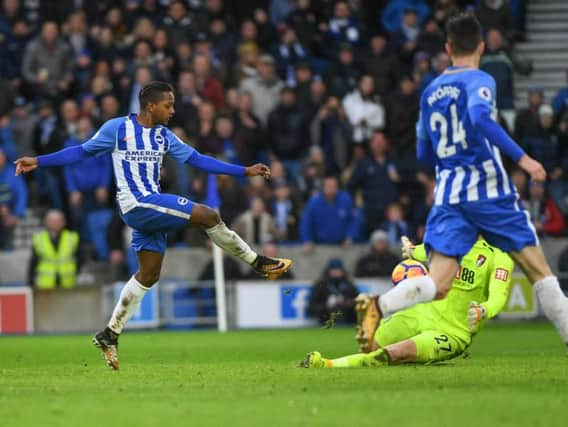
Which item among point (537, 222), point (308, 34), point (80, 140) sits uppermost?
point (308, 34)

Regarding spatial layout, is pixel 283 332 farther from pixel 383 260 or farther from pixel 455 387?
pixel 455 387

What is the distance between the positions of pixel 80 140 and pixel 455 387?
A: 43.7ft

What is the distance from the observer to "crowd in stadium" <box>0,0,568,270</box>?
72.9ft

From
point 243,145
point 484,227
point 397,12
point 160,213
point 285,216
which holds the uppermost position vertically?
point 397,12

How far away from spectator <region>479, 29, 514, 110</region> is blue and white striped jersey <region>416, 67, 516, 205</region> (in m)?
11.8

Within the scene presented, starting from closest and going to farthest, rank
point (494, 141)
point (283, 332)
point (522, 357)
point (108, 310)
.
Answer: point (494, 141) → point (522, 357) → point (283, 332) → point (108, 310)

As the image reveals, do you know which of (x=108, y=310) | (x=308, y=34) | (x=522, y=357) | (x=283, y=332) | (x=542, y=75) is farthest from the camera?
(x=542, y=75)

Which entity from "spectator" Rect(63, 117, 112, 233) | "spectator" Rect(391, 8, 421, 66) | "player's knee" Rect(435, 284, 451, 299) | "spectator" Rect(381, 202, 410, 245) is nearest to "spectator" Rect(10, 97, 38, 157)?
"spectator" Rect(63, 117, 112, 233)

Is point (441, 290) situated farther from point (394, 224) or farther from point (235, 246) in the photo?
point (394, 224)

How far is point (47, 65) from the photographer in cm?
2345

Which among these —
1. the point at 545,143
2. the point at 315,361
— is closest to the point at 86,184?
the point at 545,143

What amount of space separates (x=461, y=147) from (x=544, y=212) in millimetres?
13138

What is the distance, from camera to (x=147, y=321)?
21.7 m

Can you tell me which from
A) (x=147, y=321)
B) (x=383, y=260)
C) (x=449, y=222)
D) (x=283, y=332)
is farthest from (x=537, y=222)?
(x=449, y=222)
